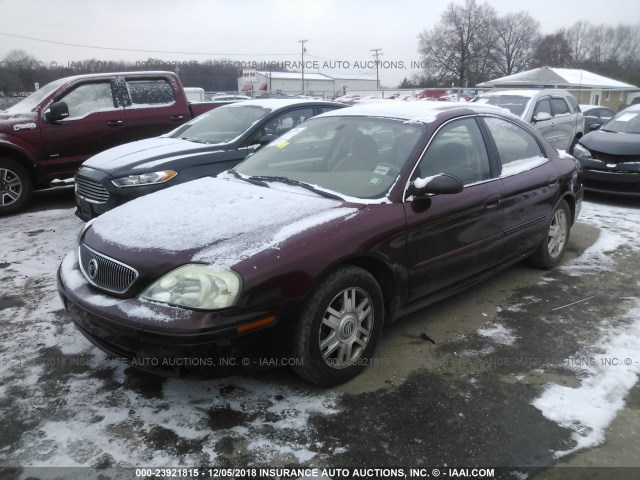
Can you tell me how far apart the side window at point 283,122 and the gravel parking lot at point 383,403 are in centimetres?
321

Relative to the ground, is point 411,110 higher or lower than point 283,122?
higher

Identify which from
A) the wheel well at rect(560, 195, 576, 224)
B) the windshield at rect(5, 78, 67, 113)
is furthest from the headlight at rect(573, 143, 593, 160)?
the windshield at rect(5, 78, 67, 113)

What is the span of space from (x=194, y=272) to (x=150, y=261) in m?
0.27

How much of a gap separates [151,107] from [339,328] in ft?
20.7

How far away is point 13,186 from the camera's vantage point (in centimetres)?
714

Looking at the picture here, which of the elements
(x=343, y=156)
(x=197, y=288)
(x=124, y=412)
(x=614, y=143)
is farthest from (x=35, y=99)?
(x=614, y=143)

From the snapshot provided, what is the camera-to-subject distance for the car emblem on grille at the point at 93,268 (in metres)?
2.88

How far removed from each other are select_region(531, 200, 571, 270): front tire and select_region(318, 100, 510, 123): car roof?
1.24m

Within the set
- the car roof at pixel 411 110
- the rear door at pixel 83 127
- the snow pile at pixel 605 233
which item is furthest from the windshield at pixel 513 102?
the rear door at pixel 83 127

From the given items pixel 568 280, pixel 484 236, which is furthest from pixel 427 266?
pixel 568 280

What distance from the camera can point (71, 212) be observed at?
727cm

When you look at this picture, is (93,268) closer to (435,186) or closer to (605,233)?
(435,186)

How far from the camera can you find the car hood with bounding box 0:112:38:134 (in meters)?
6.93

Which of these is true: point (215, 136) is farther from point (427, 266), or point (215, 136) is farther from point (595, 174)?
point (595, 174)
